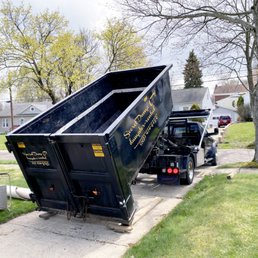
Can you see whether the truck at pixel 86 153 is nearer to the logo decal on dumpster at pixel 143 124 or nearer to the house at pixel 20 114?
the logo decal on dumpster at pixel 143 124

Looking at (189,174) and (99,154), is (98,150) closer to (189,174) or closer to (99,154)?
(99,154)

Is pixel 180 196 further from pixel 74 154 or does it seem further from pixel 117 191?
pixel 74 154

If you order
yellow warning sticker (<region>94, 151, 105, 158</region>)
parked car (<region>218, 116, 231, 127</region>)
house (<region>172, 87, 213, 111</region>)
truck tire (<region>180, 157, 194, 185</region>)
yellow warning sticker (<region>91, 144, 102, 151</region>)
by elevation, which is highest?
yellow warning sticker (<region>91, 144, 102, 151</region>)

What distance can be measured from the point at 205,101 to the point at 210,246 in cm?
4681

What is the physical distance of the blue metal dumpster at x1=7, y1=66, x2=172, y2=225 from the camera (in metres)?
4.45

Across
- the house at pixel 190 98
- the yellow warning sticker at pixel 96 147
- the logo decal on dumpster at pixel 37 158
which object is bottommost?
the house at pixel 190 98

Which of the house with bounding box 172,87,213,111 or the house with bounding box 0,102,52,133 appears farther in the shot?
the house with bounding box 0,102,52,133

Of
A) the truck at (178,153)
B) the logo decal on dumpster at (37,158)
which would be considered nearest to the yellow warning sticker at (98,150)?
the logo decal on dumpster at (37,158)

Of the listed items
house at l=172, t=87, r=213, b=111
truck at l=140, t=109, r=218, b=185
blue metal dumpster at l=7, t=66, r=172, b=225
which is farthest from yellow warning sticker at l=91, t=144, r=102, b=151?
house at l=172, t=87, r=213, b=111

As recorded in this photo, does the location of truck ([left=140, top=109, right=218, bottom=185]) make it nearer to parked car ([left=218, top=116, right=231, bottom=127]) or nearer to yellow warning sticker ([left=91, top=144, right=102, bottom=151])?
yellow warning sticker ([left=91, top=144, right=102, bottom=151])

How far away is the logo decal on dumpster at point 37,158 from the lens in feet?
16.0

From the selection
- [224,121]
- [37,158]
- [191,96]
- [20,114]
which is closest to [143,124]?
[37,158]

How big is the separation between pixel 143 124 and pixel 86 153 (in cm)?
149

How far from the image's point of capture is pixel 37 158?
4965 millimetres
